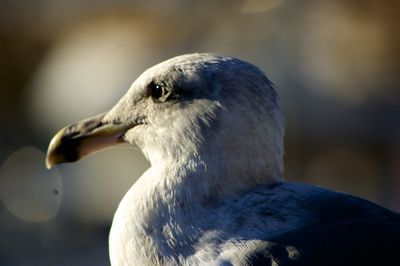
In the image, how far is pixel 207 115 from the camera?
3.02m

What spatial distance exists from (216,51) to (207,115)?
665 cm

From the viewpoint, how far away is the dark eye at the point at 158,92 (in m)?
3.12

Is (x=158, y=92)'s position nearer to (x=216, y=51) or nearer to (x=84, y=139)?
(x=84, y=139)

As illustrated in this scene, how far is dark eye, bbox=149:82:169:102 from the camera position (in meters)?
3.12

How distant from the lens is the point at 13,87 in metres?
12.8

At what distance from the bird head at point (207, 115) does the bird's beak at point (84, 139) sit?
0.05 m

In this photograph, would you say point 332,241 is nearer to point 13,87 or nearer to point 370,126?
point 370,126

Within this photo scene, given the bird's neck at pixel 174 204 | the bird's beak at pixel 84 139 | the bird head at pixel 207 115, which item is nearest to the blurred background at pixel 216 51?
the bird's beak at pixel 84 139

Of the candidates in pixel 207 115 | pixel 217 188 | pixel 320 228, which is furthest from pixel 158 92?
pixel 320 228

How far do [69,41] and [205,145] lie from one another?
30.1 ft

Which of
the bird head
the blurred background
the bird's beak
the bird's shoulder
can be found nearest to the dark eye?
the bird head

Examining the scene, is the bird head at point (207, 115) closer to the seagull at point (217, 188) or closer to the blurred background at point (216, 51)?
the seagull at point (217, 188)

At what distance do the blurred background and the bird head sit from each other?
410 cm

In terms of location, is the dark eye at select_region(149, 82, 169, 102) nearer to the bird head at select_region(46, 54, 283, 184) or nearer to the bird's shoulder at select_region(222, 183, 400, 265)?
the bird head at select_region(46, 54, 283, 184)
